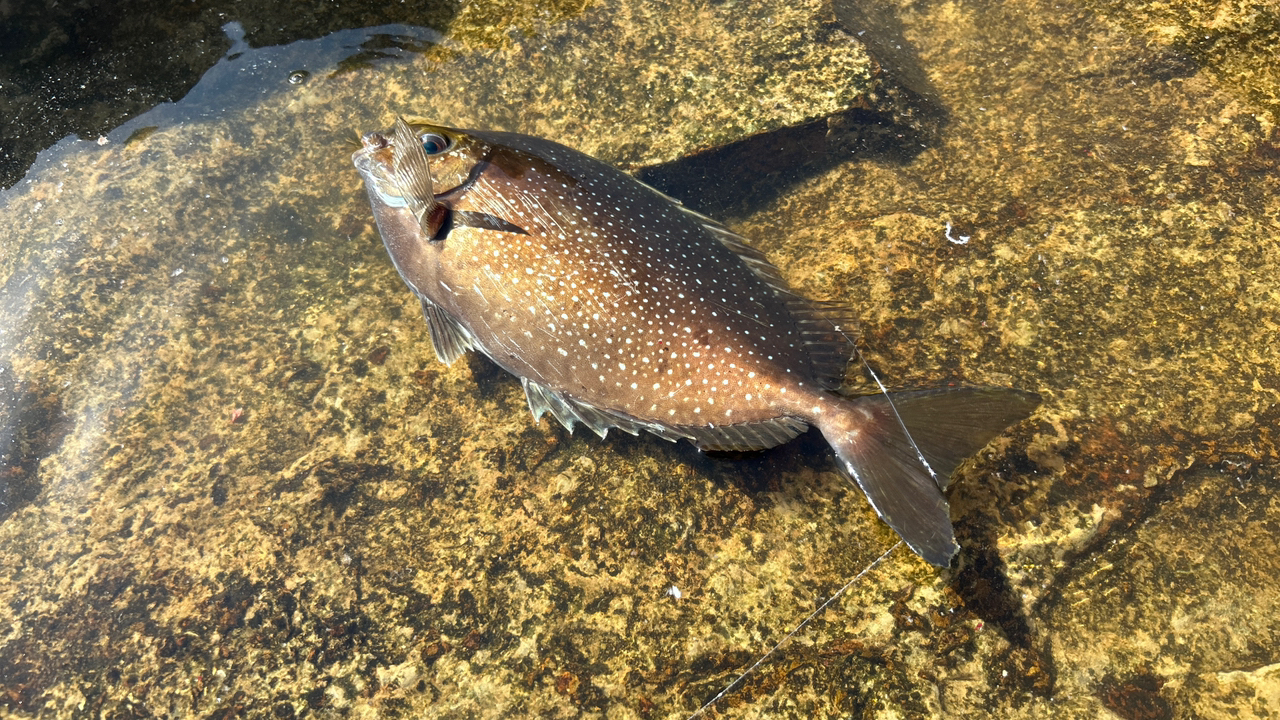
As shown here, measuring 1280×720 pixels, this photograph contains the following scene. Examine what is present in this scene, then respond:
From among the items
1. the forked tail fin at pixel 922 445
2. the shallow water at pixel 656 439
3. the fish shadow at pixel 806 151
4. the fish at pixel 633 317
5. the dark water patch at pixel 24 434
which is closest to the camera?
the forked tail fin at pixel 922 445

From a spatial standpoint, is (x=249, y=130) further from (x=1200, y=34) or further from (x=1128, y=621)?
(x=1200, y=34)

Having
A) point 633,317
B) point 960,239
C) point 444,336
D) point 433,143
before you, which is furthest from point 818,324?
point 433,143

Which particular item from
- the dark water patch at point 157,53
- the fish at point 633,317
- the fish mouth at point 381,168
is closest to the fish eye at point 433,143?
the fish at point 633,317

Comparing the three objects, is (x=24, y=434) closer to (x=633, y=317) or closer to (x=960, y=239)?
(x=633, y=317)

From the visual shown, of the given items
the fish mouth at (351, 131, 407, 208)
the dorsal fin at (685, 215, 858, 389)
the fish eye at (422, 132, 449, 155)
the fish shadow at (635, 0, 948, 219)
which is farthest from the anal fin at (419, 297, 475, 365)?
the fish shadow at (635, 0, 948, 219)

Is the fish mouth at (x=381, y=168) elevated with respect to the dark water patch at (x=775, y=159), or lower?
elevated

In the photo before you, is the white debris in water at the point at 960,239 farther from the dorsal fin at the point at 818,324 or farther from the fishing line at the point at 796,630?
the fishing line at the point at 796,630

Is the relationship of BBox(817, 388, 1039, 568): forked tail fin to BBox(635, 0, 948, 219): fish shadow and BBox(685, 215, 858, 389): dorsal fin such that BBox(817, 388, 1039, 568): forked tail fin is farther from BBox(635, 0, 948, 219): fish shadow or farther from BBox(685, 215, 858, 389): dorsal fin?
BBox(635, 0, 948, 219): fish shadow

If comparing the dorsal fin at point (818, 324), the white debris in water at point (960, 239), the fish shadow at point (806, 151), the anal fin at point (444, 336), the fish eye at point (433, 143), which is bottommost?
the anal fin at point (444, 336)
